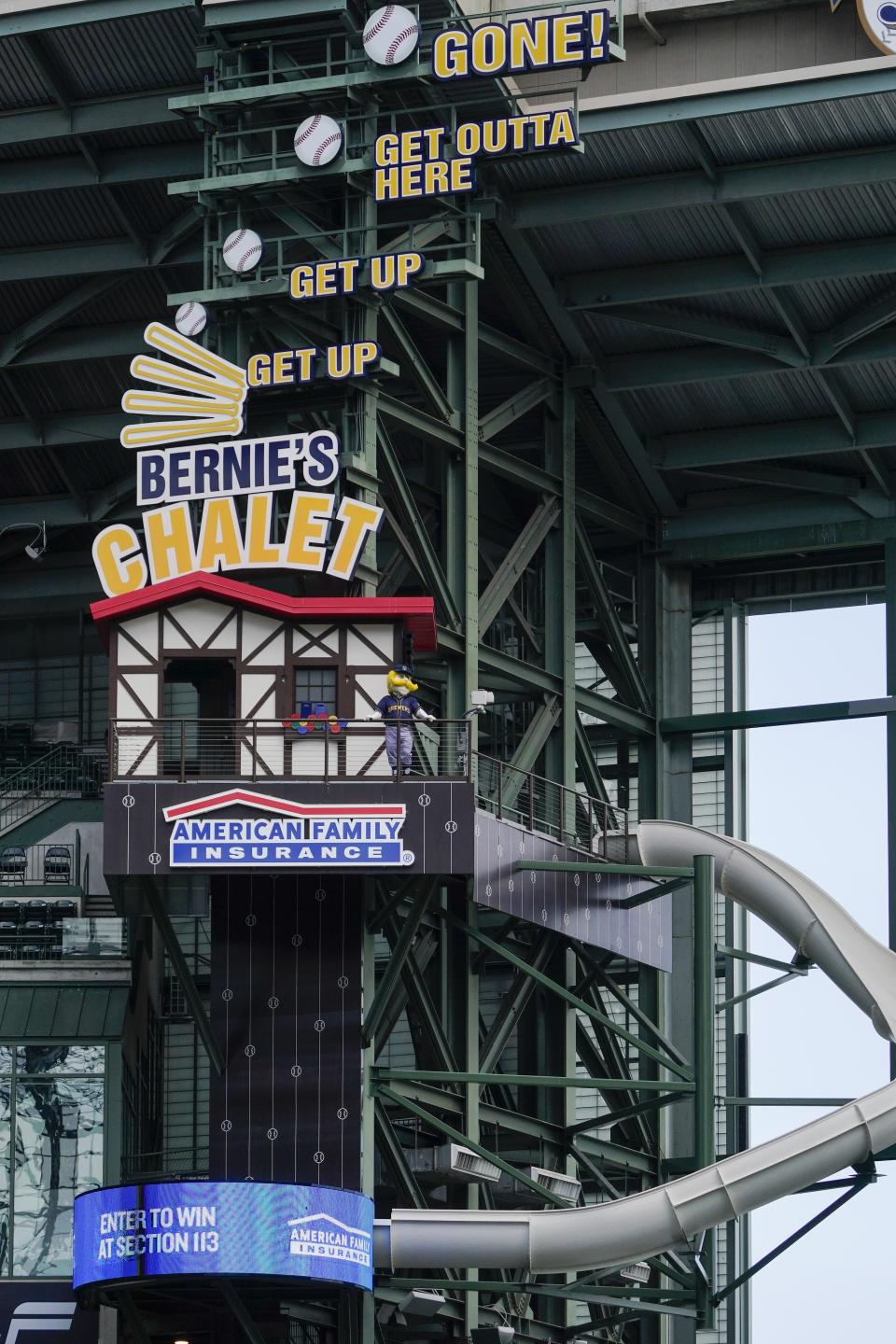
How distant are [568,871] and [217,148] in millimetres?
17290

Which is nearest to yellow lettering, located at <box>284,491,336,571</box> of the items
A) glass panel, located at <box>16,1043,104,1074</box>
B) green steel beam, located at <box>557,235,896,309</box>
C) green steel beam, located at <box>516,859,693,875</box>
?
green steel beam, located at <box>516,859,693,875</box>

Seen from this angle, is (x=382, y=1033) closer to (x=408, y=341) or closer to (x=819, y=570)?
(x=408, y=341)

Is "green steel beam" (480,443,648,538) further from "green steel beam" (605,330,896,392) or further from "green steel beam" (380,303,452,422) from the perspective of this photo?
"green steel beam" (605,330,896,392)

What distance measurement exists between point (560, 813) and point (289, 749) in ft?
43.4

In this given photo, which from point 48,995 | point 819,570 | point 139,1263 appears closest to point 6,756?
point 48,995

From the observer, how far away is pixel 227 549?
6056cm

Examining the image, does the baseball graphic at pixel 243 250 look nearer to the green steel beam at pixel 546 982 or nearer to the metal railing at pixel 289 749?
the metal railing at pixel 289 749

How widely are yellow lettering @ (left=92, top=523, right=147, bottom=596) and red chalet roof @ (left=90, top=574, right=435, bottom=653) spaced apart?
78 cm

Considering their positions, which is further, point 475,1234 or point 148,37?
point 148,37

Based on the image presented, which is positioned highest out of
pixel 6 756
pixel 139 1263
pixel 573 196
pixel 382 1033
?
pixel 573 196

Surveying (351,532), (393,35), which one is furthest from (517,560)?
(393,35)

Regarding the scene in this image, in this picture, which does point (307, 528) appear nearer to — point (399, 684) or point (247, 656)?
point (247, 656)

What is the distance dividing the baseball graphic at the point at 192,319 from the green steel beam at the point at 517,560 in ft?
32.5

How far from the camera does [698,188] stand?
66500 millimetres
